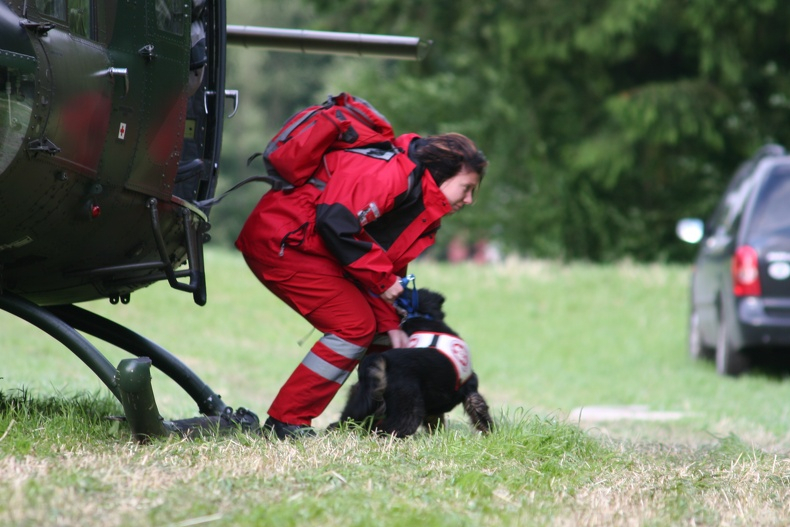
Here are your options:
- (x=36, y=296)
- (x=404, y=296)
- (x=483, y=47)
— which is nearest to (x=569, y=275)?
(x=483, y=47)

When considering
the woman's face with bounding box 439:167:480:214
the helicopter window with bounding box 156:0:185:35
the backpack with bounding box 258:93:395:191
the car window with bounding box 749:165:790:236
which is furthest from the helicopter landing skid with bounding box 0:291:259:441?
the car window with bounding box 749:165:790:236

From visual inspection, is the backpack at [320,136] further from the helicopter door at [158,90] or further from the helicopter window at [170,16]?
the helicopter window at [170,16]

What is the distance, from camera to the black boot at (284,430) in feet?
16.2

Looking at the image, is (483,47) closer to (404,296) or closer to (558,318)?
(558,318)

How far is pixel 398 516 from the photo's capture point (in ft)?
11.2

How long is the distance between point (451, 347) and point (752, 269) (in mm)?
5811

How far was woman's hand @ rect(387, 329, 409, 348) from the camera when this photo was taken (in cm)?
530

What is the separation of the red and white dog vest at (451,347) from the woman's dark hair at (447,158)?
730 millimetres

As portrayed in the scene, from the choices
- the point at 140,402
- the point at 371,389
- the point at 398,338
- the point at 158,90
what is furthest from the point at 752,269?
the point at 140,402

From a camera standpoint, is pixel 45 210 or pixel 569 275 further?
pixel 569 275

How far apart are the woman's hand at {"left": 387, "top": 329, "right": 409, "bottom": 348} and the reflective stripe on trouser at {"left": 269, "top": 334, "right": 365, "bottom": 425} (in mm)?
286

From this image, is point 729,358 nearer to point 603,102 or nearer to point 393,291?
point 393,291

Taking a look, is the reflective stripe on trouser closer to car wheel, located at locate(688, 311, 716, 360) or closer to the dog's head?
the dog's head

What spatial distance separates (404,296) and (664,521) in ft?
7.15
